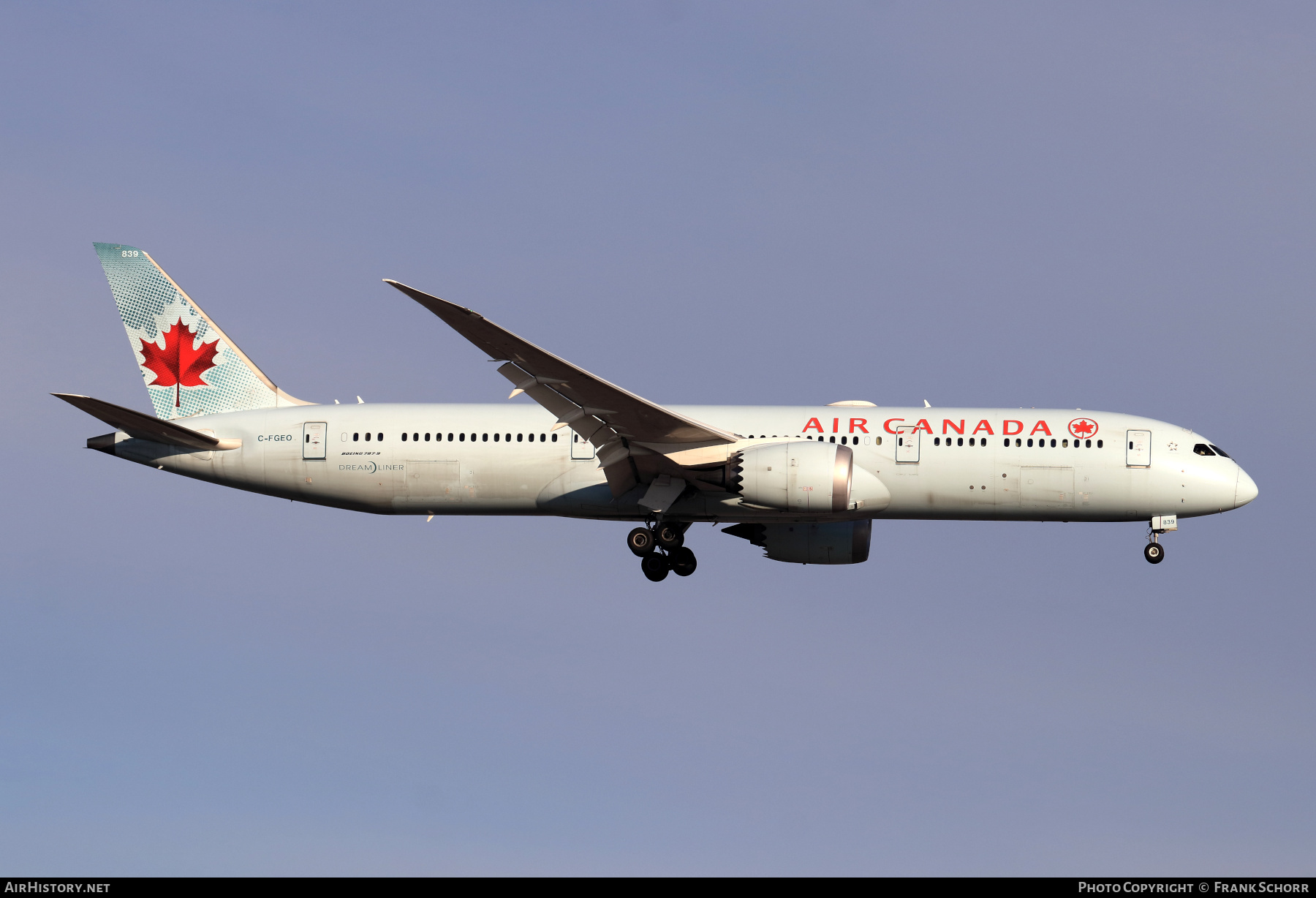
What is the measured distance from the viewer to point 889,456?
32.9m

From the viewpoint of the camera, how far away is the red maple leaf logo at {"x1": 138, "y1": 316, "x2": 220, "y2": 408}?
36.6 metres

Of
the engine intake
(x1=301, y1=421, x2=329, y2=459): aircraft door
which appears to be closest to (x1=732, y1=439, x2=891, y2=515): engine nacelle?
the engine intake

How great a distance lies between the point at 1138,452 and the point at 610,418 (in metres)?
12.7

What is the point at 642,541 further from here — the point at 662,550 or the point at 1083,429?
the point at 1083,429

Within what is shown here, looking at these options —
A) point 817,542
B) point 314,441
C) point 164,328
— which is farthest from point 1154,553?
point 164,328

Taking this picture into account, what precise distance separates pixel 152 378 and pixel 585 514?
12.5m

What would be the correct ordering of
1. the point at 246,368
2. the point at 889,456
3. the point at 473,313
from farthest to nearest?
the point at 246,368 < the point at 889,456 < the point at 473,313

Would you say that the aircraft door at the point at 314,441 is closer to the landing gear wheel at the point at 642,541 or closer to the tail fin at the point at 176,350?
the tail fin at the point at 176,350

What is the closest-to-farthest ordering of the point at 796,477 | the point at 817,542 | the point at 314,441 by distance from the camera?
the point at 796,477 < the point at 314,441 < the point at 817,542

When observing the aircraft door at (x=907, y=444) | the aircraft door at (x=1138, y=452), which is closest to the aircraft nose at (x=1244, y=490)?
the aircraft door at (x=1138, y=452)

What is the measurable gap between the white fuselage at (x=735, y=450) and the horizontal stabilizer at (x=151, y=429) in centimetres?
25

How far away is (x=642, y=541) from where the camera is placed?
33.8 m

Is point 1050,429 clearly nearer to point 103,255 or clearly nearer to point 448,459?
point 448,459

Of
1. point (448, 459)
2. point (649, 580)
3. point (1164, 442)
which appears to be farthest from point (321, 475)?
point (1164, 442)
